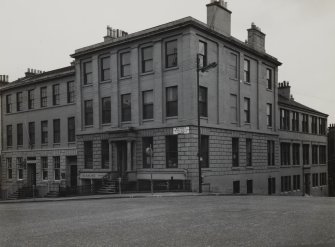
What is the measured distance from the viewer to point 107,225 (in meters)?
11.5

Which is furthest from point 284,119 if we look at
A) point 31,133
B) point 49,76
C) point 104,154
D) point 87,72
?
point 31,133

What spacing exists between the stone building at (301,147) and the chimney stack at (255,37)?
21.0ft

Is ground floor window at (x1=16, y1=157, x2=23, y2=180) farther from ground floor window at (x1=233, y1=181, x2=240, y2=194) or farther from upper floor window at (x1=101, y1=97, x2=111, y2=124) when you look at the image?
ground floor window at (x1=233, y1=181, x2=240, y2=194)

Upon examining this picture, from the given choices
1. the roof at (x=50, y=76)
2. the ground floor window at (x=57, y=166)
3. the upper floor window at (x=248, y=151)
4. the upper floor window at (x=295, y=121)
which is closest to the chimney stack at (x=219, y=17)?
the upper floor window at (x=248, y=151)

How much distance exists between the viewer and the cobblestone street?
9016 millimetres

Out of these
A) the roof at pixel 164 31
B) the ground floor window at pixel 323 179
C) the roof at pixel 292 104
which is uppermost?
the roof at pixel 164 31

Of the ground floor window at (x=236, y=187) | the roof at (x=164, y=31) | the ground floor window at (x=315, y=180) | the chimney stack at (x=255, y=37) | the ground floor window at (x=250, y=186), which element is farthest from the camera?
the ground floor window at (x=315, y=180)

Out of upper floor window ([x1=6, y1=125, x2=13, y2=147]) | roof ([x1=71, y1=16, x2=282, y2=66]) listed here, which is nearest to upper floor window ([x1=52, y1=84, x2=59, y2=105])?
roof ([x1=71, y1=16, x2=282, y2=66])

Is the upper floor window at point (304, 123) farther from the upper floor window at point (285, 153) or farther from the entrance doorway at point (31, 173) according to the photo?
the entrance doorway at point (31, 173)

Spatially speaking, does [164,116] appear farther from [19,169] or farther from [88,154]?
[19,169]

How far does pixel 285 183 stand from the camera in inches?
1538

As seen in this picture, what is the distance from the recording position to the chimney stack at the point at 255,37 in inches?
1358

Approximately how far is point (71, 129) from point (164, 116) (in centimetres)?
1232

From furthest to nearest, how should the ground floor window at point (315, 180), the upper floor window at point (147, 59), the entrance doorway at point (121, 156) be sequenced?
the ground floor window at point (315, 180) < the entrance doorway at point (121, 156) < the upper floor window at point (147, 59)
